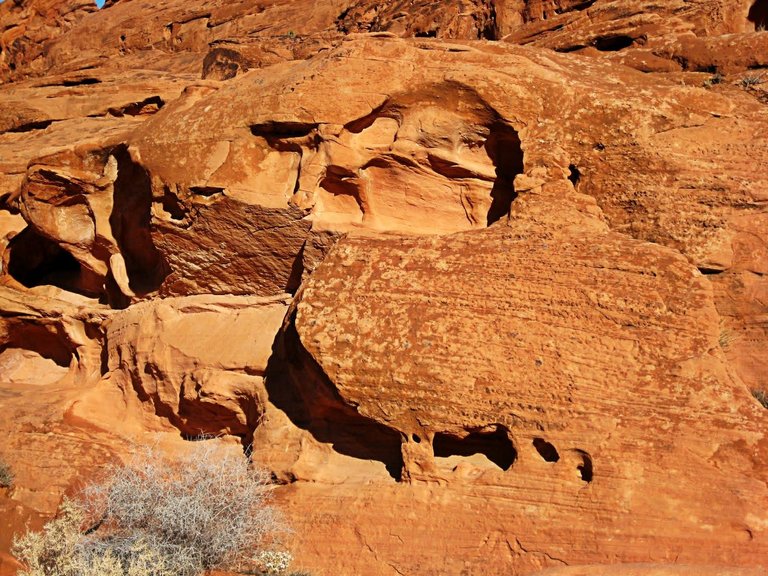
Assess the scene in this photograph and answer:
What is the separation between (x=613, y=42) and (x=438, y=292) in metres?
5.49

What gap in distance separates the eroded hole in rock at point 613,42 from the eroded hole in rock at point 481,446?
6.11 m

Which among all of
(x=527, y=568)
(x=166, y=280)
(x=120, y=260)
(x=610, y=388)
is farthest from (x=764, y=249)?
(x=120, y=260)

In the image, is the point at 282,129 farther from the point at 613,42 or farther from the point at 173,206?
the point at 613,42

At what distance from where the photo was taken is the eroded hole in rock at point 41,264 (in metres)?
12.9

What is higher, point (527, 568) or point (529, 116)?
point (529, 116)

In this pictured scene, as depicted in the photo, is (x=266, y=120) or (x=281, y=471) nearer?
(x=281, y=471)

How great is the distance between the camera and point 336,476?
870cm

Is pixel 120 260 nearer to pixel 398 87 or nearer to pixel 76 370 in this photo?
pixel 76 370

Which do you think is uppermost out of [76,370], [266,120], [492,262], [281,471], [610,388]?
[266,120]

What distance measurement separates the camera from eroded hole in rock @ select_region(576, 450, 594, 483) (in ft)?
24.9

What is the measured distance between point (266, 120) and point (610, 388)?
4723mm

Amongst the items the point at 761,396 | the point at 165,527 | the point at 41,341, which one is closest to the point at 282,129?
the point at 165,527

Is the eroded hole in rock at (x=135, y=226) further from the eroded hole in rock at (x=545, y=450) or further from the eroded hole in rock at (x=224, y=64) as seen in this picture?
the eroded hole in rock at (x=545, y=450)

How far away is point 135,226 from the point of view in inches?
448
